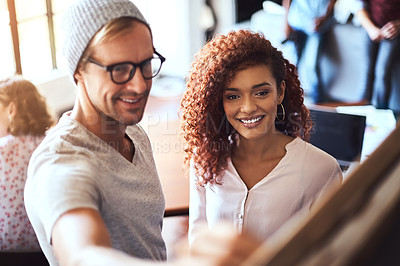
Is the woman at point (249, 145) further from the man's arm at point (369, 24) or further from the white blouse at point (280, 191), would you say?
the man's arm at point (369, 24)

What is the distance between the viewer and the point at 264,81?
1565mm

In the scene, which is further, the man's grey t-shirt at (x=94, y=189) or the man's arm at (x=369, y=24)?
the man's arm at (x=369, y=24)

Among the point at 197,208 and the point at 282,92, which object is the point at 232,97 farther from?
the point at 197,208

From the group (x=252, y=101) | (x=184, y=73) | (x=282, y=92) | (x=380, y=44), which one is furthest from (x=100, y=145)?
(x=184, y=73)

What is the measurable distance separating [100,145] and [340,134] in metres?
1.54

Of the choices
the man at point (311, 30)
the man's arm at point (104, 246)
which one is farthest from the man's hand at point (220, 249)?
the man at point (311, 30)

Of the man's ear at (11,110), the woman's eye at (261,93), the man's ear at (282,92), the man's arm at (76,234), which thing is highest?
the man's arm at (76,234)

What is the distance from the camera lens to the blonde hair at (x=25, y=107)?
2000 millimetres

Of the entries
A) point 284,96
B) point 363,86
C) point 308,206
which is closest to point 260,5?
point 363,86

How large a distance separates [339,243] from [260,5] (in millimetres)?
5409

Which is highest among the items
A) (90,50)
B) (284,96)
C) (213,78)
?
(90,50)

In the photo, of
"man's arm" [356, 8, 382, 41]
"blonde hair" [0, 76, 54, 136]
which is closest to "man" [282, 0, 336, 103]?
"man's arm" [356, 8, 382, 41]

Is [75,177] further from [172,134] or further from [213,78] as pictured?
[172,134]

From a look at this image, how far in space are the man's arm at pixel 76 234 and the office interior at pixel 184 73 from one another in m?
0.93
